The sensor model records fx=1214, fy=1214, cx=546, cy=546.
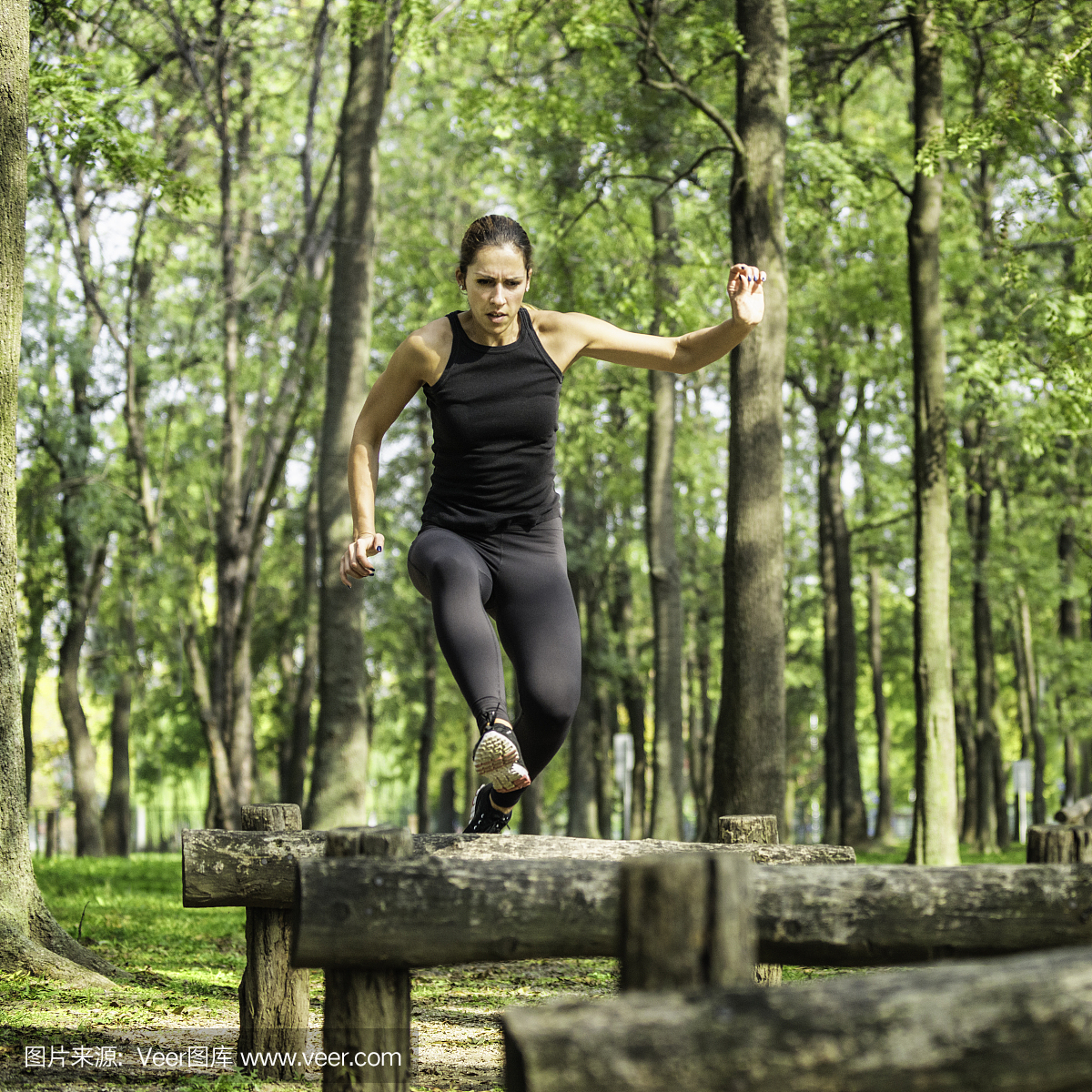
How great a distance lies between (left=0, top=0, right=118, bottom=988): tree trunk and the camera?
18.4ft

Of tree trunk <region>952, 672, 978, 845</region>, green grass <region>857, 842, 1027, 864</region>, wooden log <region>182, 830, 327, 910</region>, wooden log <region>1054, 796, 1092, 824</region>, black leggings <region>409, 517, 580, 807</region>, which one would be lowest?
green grass <region>857, 842, 1027, 864</region>

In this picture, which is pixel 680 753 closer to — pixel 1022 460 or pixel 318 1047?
pixel 1022 460

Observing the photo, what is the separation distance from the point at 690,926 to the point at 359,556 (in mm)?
2402

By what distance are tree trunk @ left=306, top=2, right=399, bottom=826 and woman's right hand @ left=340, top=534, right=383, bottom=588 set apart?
26.4ft

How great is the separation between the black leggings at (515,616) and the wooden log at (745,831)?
881 mm

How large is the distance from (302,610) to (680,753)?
32.4 ft

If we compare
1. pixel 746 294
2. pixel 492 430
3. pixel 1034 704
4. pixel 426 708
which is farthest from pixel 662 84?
pixel 426 708

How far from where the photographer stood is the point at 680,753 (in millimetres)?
17500

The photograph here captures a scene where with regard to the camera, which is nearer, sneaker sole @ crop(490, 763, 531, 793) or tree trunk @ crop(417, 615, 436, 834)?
sneaker sole @ crop(490, 763, 531, 793)

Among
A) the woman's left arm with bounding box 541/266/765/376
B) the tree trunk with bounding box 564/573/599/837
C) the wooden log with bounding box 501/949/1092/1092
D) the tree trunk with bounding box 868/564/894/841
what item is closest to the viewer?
the wooden log with bounding box 501/949/1092/1092

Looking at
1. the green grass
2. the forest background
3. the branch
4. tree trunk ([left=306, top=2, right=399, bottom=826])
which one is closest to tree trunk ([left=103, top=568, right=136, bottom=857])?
the forest background

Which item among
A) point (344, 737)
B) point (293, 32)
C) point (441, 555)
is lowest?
point (344, 737)

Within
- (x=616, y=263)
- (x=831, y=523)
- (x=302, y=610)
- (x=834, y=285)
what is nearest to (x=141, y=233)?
(x=616, y=263)

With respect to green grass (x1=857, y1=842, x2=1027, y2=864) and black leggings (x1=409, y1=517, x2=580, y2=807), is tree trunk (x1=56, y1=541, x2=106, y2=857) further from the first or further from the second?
black leggings (x1=409, y1=517, x2=580, y2=807)
